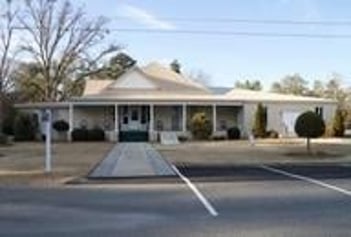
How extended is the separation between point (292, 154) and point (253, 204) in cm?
2069

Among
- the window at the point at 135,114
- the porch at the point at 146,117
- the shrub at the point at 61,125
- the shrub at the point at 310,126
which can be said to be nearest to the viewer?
the shrub at the point at 310,126

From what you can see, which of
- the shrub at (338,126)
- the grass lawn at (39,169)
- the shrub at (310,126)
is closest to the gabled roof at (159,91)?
the shrub at (338,126)

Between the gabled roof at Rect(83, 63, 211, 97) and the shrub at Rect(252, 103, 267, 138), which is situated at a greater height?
the gabled roof at Rect(83, 63, 211, 97)

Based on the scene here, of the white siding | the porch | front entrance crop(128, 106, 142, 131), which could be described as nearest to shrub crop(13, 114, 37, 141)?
the porch

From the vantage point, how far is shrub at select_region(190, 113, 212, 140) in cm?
5434

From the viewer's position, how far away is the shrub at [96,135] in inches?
2179

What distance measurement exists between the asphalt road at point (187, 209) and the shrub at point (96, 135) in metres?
33.3

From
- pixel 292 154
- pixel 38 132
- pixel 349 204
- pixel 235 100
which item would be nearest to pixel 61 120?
pixel 38 132

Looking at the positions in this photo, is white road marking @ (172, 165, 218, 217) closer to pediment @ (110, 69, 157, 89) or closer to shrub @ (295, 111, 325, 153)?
shrub @ (295, 111, 325, 153)

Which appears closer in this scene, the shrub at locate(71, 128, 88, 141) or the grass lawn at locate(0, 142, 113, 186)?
the grass lawn at locate(0, 142, 113, 186)

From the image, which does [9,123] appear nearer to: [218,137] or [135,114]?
[135,114]

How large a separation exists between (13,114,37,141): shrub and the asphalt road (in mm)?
36926

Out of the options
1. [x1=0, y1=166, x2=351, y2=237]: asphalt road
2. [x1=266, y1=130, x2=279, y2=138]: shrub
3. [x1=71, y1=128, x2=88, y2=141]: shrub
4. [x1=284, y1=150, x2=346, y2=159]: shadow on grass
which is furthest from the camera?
[x1=266, y1=130, x2=279, y2=138]: shrub

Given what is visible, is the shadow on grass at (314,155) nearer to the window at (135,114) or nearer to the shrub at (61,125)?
the window at (135,114)
